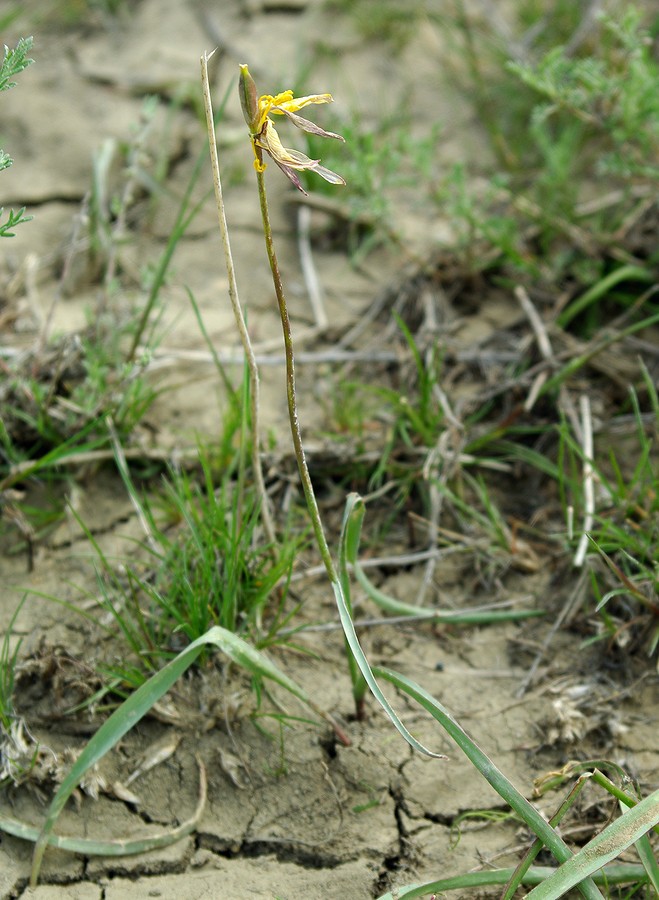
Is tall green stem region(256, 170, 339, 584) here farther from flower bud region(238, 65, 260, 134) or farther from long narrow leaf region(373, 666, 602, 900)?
long narrow leaf region(373, 666, 602, 900)

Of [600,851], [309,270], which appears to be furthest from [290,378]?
[309,270]

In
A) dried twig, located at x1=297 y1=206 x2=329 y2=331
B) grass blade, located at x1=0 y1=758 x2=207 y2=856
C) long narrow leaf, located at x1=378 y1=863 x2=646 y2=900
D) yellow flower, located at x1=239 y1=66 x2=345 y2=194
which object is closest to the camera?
yellow flower, located at x1=239 y1=66 x2=345 y2=194

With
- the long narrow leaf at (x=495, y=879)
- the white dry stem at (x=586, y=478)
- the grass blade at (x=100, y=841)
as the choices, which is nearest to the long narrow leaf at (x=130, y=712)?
the grass blade at (x=100, y=841)

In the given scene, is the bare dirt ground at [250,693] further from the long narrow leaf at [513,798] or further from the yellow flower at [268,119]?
the yellow flower at [268,119]

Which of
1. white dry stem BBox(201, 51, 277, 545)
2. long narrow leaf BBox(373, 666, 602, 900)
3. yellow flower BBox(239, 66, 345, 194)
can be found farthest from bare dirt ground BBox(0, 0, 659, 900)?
yellow flower BBox(239, 66, 345, 194)

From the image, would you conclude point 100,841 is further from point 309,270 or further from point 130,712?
point 309,270

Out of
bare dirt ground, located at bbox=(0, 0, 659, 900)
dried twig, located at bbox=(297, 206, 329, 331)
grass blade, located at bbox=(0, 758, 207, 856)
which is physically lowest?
grass blade, located at bbox=(0, 758, 207, 856)

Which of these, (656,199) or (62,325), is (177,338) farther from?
(656,199)
